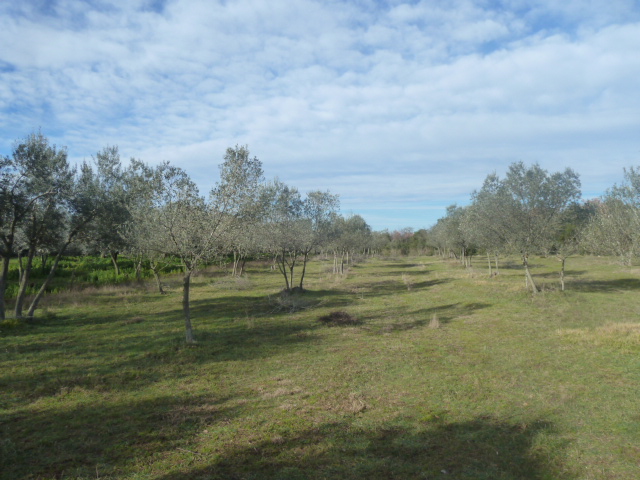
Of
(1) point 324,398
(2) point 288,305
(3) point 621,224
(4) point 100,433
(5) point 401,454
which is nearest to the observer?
(5) point 401,454

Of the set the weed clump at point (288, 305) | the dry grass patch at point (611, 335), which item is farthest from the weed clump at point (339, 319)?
the dry grass patch at point (611, 335)

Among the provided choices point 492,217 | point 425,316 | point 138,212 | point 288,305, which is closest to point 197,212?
point 138,212

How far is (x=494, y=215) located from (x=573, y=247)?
21.1 feet

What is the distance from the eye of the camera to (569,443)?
704 cm

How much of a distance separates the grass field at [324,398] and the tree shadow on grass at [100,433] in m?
0.04

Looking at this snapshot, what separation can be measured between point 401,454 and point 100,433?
638cm

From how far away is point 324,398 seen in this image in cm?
955

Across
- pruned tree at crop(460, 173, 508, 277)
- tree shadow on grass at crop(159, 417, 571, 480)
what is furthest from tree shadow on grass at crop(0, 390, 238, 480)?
pruned tree at crop(460, 173, 508, 277)

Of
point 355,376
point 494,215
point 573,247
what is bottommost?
point 355,376

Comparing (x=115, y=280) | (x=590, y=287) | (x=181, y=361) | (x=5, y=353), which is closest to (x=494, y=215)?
(x=590, y=287)

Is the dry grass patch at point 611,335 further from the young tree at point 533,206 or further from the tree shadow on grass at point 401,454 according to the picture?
the young tree at point 533,206

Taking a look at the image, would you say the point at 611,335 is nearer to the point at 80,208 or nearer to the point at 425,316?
the point at 425,316

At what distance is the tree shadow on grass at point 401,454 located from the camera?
6.16 metres

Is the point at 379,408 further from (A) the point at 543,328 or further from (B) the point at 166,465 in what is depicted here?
(A) the point at 543,328
